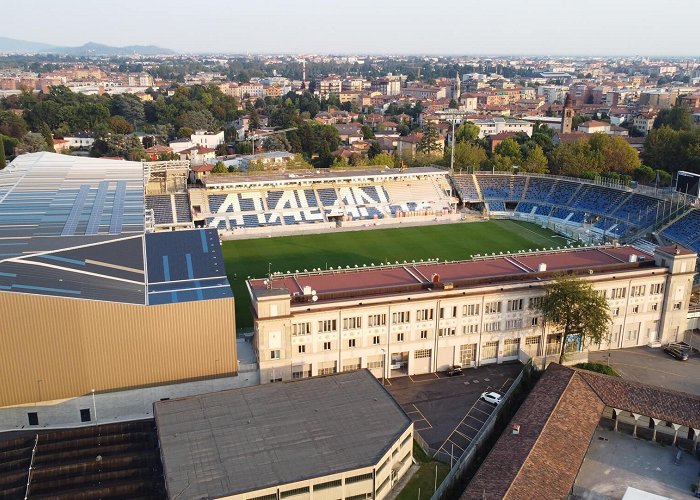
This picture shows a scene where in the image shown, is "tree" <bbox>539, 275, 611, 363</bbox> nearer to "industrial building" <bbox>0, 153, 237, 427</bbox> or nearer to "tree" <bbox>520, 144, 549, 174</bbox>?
"industrial building" <bbox>0, 153, 237, 427</bbox>

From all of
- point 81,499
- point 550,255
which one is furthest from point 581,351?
point 81,499

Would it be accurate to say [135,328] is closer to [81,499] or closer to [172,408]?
[172,408]

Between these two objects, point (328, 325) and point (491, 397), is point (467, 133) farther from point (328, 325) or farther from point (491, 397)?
point (491, 397)

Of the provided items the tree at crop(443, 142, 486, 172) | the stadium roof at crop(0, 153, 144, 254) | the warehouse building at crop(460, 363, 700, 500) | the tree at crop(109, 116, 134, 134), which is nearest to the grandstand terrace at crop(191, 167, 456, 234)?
the stadium roof at crop(0, 153, 144, 254)

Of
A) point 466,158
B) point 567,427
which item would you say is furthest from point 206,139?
point 567,427

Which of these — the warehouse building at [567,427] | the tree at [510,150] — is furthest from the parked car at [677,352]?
the tree at [510,150]

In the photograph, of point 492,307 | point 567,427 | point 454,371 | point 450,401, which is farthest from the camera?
point 492,307
